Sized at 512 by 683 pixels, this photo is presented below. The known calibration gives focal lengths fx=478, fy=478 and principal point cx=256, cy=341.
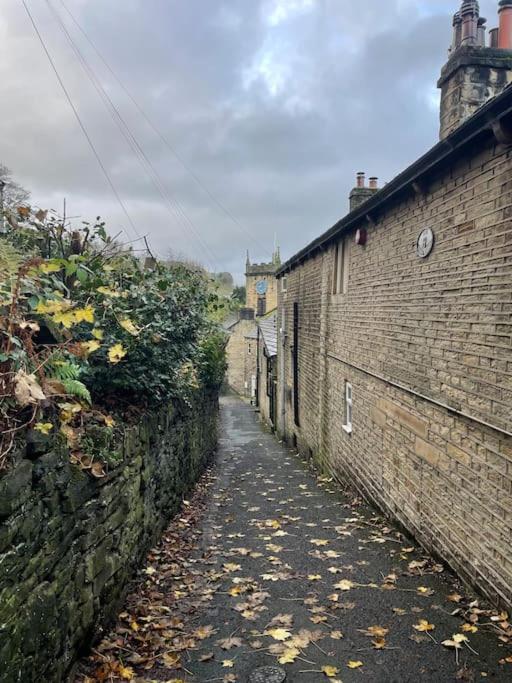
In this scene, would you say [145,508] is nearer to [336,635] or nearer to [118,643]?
[118,643]

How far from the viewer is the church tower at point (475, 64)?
6.54 meters

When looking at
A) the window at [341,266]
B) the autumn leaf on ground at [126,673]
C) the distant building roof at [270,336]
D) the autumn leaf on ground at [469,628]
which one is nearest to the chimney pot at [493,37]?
the window at [341,266]

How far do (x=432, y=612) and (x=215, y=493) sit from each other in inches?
243

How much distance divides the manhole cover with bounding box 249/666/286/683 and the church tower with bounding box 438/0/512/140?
6823mm

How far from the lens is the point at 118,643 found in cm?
400

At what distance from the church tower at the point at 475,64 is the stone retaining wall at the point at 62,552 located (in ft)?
20.0

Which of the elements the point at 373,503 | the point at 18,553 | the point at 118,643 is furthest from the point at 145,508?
the point at 373,503

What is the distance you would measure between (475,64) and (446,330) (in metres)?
3.94

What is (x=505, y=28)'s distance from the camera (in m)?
6.68

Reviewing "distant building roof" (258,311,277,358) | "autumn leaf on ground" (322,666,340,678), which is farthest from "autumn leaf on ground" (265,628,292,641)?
"distant building roof" (258,311,277,358)

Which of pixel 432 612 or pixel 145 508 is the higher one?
pixel 145 508

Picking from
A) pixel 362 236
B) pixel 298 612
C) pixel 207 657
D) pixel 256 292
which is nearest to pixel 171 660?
pixel 207 657

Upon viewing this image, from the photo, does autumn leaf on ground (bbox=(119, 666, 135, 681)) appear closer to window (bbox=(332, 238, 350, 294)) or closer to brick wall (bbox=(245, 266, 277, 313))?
window (bbox=(332, 238, 350, 294))

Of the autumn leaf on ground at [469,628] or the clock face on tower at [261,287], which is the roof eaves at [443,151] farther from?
the clock face on tower at [261,287]
